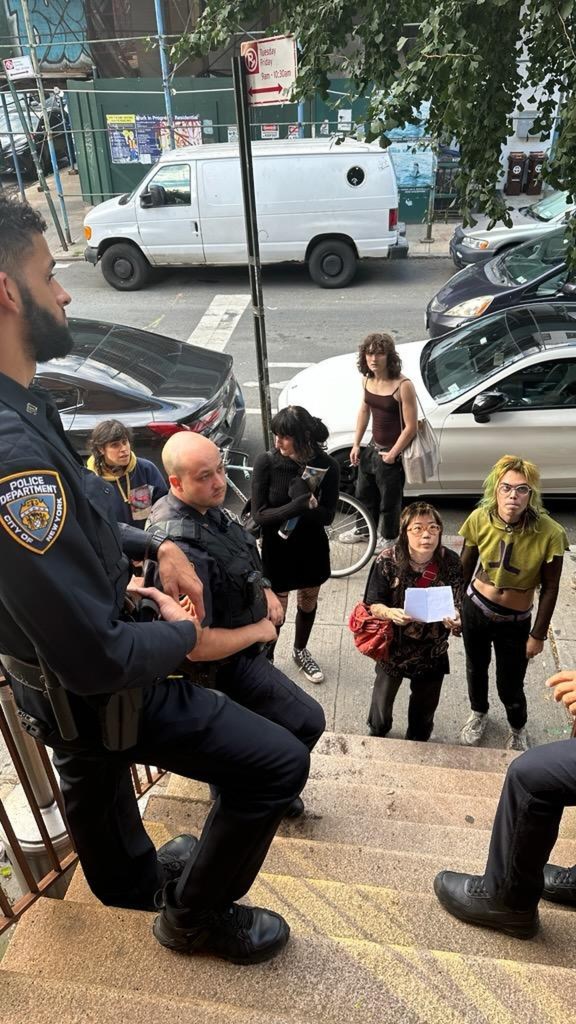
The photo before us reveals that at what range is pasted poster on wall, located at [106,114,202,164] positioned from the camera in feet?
53.1

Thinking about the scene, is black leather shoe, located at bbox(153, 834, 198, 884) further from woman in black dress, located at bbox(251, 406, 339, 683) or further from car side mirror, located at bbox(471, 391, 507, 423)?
car side mirror, located at bbox(471, 391, 507, 423)

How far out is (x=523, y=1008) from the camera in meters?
2.01

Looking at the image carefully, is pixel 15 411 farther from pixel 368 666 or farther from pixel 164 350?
pixel 164 350

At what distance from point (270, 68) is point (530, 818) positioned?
464cm

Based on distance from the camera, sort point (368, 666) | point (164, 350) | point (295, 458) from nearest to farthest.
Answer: point (295, 458) → point (368, 666) → point (164, 350)

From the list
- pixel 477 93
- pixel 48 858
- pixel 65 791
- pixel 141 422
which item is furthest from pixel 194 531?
pixel 141 422

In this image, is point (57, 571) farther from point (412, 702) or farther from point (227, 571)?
point (412, 702)

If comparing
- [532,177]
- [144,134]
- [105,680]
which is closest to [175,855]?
[105,680]

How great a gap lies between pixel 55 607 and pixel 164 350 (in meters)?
6.19

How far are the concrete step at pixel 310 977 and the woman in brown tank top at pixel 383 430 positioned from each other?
13.1 feet

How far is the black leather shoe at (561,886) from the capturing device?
8.59 ft

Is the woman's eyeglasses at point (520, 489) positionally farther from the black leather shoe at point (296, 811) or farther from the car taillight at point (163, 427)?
the car taillight at point (163, 427)

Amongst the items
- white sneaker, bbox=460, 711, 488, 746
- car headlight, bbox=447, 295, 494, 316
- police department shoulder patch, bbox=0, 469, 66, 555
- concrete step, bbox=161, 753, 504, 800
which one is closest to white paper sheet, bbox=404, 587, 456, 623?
concrete step, bbox=161, 753, 504, 800

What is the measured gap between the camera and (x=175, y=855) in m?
2.61
